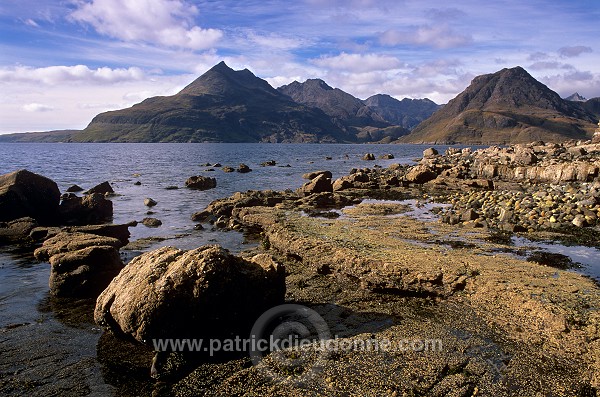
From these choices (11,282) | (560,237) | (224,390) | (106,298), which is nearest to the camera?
(224,390)

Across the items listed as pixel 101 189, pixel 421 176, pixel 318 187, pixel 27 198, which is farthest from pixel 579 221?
pixel 101 189

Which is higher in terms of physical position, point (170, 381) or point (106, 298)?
point (106, 298)

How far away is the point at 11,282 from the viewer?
1731cm

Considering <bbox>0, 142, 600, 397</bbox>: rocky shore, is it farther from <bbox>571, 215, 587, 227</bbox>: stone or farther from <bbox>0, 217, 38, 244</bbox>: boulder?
<bbox>0, 217, 38, 244</bbox>: boulder

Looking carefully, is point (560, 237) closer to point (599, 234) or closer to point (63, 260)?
point (599, 234)

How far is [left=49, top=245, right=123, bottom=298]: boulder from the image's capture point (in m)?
15.5

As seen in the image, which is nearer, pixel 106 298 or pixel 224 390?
pixel 224 390

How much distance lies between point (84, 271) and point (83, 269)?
0.15 m

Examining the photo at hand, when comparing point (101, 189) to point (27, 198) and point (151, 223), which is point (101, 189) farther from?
point (151, 223)

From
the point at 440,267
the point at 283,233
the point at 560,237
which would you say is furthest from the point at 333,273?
the point at 560,237

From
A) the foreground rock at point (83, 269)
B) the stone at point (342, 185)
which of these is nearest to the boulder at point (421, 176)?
the stone at point (342, 185)

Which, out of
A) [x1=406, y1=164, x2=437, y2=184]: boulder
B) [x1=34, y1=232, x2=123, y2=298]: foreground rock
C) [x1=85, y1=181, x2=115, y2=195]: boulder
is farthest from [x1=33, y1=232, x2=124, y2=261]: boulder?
[x1=406, y1=164, x2=437, y2=184]: boulder

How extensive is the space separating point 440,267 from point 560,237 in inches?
422

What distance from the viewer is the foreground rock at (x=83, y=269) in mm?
15469
